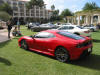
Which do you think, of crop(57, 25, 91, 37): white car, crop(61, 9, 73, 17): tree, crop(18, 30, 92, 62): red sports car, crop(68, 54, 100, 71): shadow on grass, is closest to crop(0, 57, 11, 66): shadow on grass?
crop(18, 30, 92, 62): red sports car

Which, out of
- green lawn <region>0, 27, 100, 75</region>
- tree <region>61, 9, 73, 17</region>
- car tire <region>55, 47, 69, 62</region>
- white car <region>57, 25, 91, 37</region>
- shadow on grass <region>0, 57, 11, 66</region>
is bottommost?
green lawn <region>0, 27, 100, 75</region>

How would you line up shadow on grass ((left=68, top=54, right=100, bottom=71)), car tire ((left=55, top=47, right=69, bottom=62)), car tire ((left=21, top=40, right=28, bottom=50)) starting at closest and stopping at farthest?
1. shadow on grass ((left=68, top=54, right=100, bottom=71))
2. car tire ((left=55, top=47, right=69, bottom=62))
3. car tire ((left=21, top=40, right=28, bottom=50))

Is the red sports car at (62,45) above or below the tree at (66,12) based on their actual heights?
below

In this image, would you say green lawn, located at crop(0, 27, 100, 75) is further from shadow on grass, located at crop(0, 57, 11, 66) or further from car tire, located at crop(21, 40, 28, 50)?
car tire, located at crop(21, 40, 28, 50)

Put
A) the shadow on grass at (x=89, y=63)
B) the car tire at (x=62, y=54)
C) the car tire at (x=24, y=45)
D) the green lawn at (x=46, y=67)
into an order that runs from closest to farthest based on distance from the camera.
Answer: the green lawn at (x=46, y=67), the shadow on grass at (x=89, y=63), the car tire at (x=62, y=54), the car tire at (x=24, y=45)

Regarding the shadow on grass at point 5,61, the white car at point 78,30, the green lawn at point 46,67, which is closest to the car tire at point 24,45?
the green lawn at point 46,67

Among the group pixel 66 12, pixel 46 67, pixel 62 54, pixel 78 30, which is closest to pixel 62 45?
pixel 62 54

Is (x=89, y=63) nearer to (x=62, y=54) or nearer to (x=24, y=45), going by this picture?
(x=62, y=54)

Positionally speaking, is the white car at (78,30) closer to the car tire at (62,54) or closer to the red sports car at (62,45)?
the red sports car at (62,45)

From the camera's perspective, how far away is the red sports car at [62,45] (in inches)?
186

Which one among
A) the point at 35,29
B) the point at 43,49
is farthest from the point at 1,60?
the point at 35,29

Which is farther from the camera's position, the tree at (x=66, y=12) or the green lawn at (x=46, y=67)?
the tree at (x=66, y=12)

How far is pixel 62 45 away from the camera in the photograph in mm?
4961

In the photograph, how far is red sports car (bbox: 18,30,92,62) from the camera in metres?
4.72
